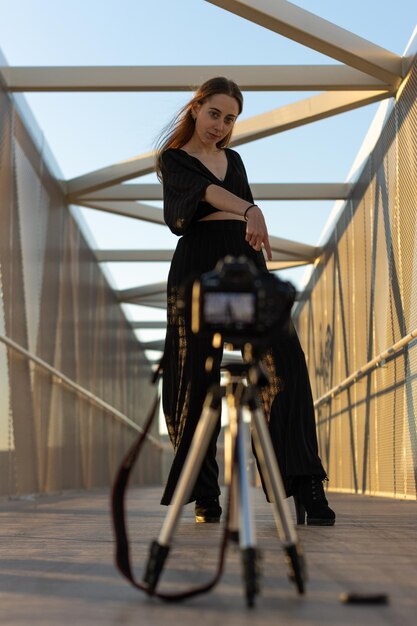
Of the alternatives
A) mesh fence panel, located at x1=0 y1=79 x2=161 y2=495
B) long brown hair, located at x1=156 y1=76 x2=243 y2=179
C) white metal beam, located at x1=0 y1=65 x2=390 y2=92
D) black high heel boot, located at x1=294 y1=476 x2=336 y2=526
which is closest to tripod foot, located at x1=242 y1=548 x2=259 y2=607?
black high heel boot, located at x1=294 y1=476 x2=336 y2=526

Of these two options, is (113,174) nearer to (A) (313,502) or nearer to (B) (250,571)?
(A) (313,502)

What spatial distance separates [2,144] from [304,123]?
2678mm

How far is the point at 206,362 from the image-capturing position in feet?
10.9

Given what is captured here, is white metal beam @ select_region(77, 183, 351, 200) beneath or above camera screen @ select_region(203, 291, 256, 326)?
above

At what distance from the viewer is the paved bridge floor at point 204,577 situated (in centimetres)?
147

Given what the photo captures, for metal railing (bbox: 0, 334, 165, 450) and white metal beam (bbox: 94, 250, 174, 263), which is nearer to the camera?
metal railing (bbox: 0, 334, 165, 450)

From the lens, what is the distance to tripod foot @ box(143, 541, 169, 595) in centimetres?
156

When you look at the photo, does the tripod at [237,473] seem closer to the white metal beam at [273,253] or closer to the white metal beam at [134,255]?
the white metal beam at [273,253]

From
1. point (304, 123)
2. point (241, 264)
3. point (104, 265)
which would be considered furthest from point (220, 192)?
point (104, 265)

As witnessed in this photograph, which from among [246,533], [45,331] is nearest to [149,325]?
[45,331]

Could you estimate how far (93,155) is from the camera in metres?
10.6

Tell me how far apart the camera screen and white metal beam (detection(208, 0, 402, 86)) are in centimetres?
538

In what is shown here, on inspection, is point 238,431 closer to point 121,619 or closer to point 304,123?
point 121,619

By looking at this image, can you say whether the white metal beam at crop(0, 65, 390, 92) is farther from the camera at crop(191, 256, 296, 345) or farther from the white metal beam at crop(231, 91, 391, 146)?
the camera at crop(191, 256, 296, 345)
